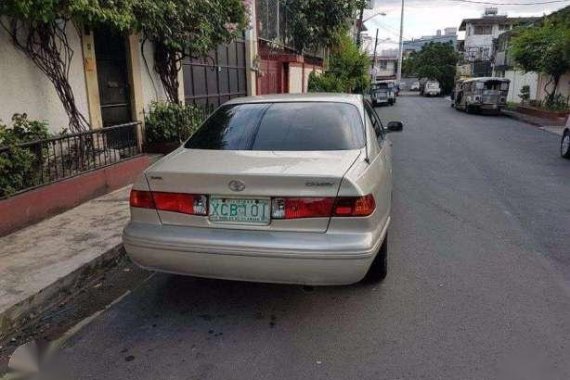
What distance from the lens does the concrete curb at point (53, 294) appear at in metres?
3.25

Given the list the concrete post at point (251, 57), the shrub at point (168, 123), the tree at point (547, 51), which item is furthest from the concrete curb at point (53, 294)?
the tree at point (547, 51)

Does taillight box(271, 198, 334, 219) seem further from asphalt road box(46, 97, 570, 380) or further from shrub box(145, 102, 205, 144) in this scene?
shrub box(145, 102, 205, 144)

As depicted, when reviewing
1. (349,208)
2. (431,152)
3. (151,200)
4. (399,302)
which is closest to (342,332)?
(399,302)

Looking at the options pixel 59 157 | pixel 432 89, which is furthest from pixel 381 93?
pixel 59 157

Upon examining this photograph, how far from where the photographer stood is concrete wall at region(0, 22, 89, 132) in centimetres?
562

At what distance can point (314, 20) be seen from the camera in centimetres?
2117

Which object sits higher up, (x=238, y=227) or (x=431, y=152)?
(x=238, y=227)

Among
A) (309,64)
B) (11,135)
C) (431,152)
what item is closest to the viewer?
(11,135)

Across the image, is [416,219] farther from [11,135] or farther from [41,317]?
[11,135]

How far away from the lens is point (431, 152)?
11023 millimetres

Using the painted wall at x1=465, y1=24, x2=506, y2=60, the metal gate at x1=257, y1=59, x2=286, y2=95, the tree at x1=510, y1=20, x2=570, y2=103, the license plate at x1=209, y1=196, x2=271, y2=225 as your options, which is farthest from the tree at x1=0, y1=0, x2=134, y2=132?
the painted wall at x1=465, y1=24, x2=506, y2=60

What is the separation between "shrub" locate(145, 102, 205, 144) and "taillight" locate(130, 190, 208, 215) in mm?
5250

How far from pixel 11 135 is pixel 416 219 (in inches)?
183

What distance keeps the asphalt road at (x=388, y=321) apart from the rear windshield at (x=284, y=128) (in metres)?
1.15
